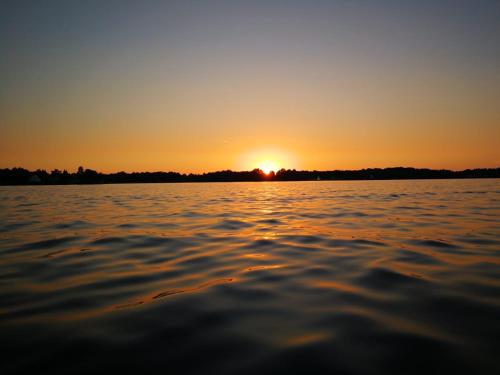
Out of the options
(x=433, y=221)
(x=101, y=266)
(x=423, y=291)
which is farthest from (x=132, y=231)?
(x=433, y=221)

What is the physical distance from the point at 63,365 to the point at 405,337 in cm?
371

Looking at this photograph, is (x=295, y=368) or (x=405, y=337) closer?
(x=295, y=368)

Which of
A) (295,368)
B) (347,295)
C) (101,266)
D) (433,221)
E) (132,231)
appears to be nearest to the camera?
(295,368)

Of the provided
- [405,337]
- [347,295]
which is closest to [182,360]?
[405,337]

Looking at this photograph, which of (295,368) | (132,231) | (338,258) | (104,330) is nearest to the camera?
(295,368)

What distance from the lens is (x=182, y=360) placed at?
319 cm

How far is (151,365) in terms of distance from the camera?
311 centimetres

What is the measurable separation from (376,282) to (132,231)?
358 inches

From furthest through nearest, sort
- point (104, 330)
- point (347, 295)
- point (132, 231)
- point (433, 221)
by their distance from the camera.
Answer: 1. point (433, 221)
2. point (132, 231)
3. point (347, 295)
4. point (104, 330)

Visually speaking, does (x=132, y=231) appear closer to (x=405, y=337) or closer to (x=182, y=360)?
(x=182, y=360)

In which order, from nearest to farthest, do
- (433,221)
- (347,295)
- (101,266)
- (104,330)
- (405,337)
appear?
(405,337) → (104,330) → (347,295) → (101,266) → (433,221)

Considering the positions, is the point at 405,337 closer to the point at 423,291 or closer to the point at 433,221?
the point at 423,291

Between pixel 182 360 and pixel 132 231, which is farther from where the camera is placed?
pixel 132 231

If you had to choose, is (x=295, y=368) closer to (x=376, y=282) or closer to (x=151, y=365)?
(x=151, y=365)
